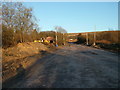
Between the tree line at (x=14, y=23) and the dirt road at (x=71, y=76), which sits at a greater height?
the tree line at (x=14, y=23)

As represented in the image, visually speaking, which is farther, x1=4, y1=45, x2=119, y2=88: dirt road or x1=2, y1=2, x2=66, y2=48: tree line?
x1=2, y1=2, x2=66, y2=48: tree line

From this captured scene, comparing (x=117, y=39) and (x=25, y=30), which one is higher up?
(x=25, y=30)

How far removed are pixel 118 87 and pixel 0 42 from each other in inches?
746

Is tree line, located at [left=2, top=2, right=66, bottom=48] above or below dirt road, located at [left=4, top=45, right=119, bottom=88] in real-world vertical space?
above

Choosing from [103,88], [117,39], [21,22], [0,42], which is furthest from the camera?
[21,22]

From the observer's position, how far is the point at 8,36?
70.1 feet

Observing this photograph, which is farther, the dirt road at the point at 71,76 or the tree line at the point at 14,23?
the tree line at the point at 14,23

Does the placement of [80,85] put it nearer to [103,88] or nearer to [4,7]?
[103,88]

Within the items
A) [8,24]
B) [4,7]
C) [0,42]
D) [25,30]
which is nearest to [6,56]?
[0,42]

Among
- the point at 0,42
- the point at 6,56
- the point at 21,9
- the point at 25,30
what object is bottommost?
the point at 6,56

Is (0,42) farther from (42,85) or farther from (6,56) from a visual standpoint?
(42,85)

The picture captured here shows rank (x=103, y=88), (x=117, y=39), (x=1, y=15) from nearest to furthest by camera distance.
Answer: (x=103, y=88)
(x=117, y=39)
(x=1, y=15)

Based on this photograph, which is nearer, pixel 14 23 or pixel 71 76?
pixel 71 76

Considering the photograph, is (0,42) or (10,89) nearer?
(10,89)
